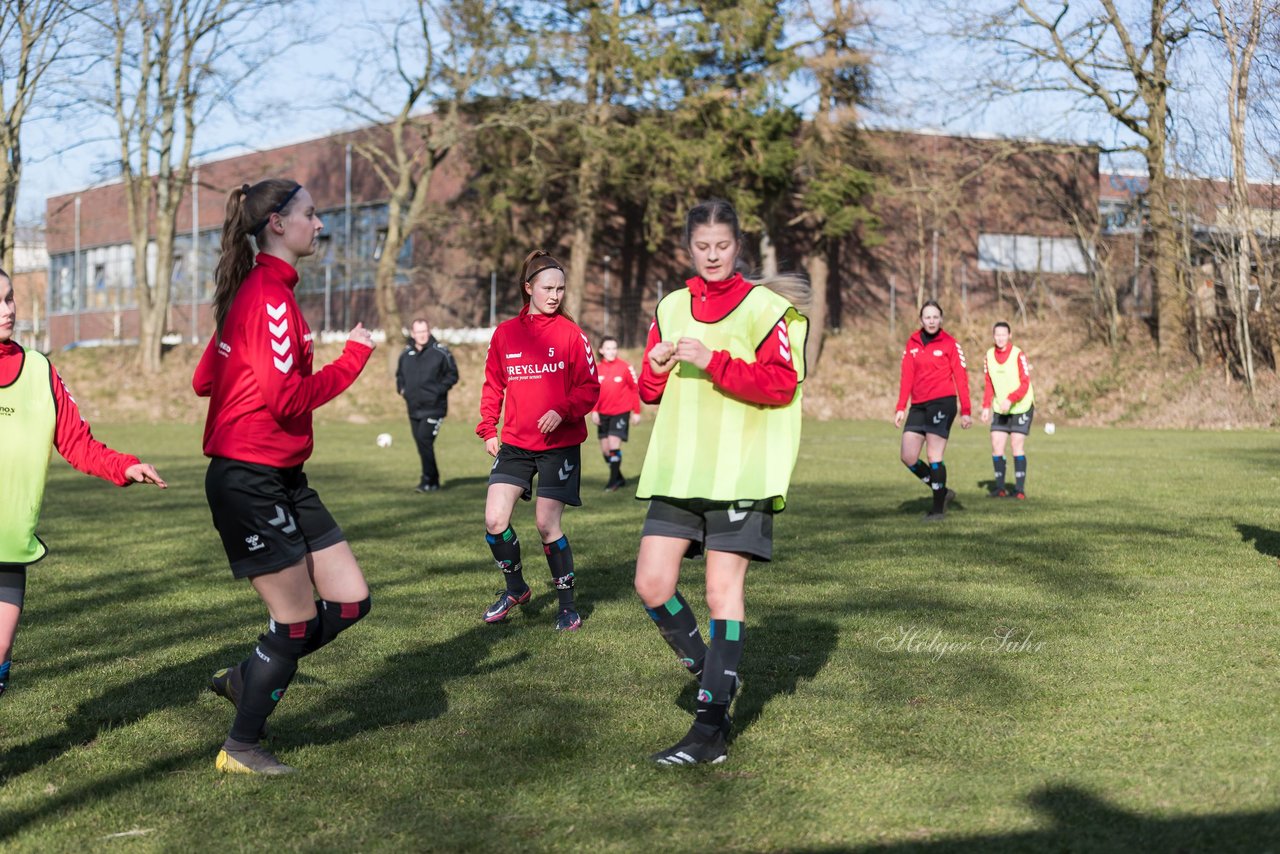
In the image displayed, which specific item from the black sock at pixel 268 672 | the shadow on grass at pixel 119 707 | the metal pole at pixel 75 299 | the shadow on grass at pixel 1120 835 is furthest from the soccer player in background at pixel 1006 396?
the metal pole at pixel 75 299

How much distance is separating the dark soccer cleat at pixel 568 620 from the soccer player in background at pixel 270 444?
2634 mm

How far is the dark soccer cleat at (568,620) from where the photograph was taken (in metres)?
7.33

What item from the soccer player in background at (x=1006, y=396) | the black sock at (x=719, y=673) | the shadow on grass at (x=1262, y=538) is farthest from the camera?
the soccer player in background at (x=1006, y=396)

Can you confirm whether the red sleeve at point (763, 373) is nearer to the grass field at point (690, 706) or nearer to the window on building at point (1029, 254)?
the grass field at point (690, 706)

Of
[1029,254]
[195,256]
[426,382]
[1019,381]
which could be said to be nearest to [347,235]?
[195,256]

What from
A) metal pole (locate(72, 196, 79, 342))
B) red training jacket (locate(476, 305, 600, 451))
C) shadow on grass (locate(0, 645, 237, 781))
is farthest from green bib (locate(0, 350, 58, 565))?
metal pole (locate(72, 196, 79, 342))

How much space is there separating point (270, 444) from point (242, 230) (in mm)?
761

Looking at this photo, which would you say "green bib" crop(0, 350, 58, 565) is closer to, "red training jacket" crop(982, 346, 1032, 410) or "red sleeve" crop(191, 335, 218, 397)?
"red sleeve" crop(191, 335, 218, 397)

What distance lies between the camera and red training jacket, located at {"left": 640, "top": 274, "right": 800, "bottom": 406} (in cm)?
459

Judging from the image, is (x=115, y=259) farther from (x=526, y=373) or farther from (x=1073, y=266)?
(x=526, y=373)

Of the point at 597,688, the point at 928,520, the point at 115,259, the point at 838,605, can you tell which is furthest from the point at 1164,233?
the point at 115,259

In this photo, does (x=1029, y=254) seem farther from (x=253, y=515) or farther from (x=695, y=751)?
(x=253, y=515)

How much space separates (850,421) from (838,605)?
26.4m

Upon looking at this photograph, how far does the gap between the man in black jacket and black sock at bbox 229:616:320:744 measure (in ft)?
36.9
